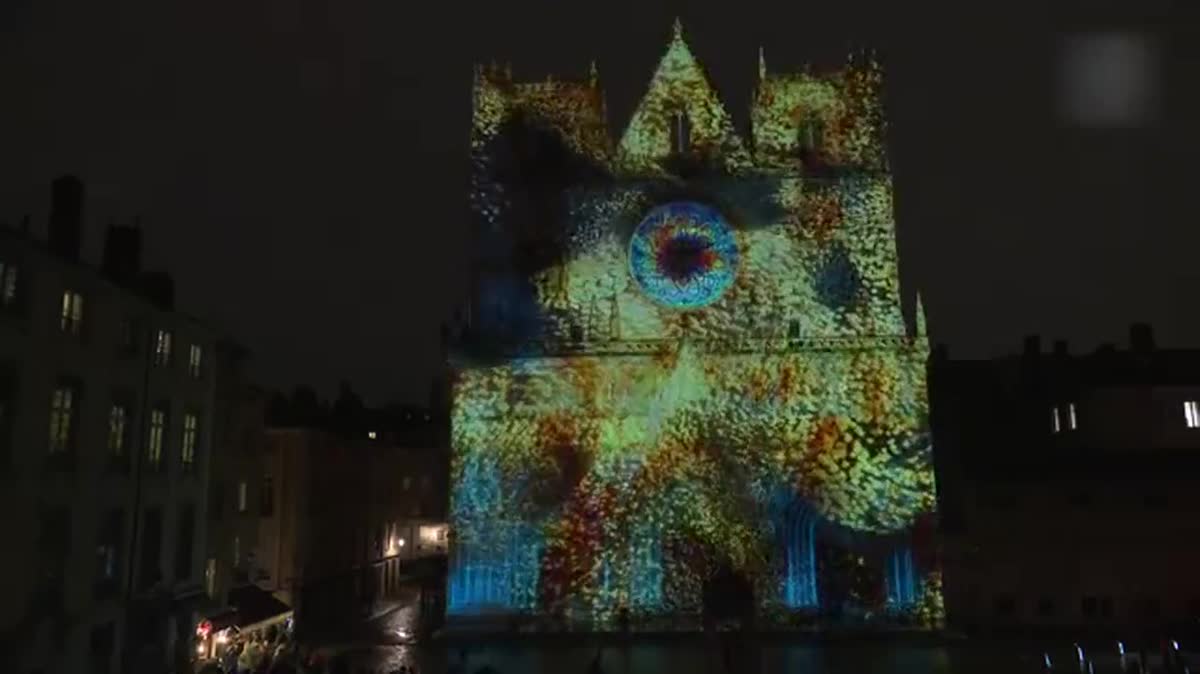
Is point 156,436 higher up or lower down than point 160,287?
lower down

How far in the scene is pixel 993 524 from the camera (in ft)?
93.6

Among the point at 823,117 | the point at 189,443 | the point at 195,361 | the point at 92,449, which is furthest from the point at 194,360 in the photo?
the point at 823,117

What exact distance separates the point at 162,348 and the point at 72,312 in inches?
145

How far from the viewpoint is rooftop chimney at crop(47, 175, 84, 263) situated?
19.2 meters

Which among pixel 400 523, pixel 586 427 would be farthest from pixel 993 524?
pixel 400 523

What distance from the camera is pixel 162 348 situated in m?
21.6

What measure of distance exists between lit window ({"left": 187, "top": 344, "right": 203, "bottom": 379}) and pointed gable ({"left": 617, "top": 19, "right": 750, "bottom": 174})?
13381 mm

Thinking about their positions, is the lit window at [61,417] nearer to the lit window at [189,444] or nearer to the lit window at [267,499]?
the lit window at [189,444]

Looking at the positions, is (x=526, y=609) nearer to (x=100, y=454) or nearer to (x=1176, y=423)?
(x=100, y=454)

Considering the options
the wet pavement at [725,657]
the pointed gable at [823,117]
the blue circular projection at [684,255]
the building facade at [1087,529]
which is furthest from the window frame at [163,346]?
the building facade at [1087,529]

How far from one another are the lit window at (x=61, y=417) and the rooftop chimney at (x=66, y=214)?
3.02m

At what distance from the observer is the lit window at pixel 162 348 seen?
21.2 metres

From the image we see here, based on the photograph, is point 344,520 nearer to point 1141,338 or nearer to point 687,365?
point 687,365

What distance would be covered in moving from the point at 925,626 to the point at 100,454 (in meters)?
20.1
